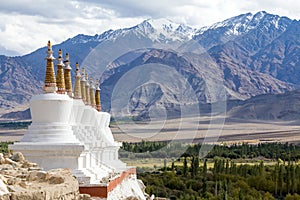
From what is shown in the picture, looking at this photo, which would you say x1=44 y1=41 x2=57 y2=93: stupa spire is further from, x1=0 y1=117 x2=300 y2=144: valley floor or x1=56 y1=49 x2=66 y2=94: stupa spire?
x1=0 y1=117 x2=300 y2=144: valley floor

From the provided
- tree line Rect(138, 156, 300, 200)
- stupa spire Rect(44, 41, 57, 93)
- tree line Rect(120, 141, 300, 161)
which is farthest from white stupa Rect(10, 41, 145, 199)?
tree line Rect(120, 141, 300, 161)

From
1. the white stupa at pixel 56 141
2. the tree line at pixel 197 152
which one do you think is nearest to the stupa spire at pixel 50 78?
Answer: the white stupa at pixel 56 141

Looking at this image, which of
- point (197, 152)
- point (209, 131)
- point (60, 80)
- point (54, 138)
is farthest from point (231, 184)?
point (209, 131)

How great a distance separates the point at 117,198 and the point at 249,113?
174 metres

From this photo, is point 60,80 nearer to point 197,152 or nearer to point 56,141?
point 56,141

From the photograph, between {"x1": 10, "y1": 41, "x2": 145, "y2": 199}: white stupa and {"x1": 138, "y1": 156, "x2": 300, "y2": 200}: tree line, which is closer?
{"x1": 10, "y1": 41, "x2": 145, "y2": 199}: white stupa

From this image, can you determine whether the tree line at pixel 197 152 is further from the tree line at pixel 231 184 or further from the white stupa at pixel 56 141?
the white stupa at pixel 56 141

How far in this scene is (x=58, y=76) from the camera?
18906mm

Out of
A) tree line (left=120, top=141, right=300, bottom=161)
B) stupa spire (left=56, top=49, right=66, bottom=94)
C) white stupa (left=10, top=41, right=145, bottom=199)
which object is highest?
stupa spire (left=56, top=49, right=66, bottom=94)

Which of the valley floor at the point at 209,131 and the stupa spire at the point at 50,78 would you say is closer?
the stupa spire at the point at 50,78

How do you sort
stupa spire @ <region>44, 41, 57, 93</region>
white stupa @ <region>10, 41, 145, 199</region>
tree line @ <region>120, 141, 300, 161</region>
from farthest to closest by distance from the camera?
tree line @ <region>120, 141, 300, 161</region>, stupa spire @ <region>44, 41, 57, 93</region>, white stupa @ <region>10, 41, 145, 199</region>

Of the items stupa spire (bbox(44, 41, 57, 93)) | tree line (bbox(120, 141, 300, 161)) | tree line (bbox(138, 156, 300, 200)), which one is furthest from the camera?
tree line (bbox(120, 141, 300, 161))

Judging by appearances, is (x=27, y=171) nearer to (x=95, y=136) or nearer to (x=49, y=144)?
(x=49, y=144)

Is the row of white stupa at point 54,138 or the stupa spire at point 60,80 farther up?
the stupa spire at point 60,80
